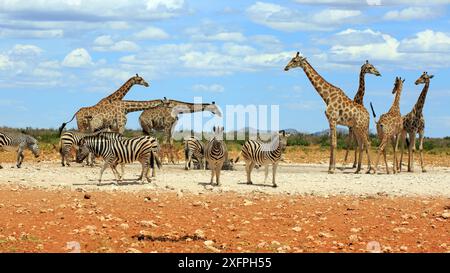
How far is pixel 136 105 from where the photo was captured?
26781mm

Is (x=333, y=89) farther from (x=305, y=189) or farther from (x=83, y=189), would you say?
(x=83, y=189)

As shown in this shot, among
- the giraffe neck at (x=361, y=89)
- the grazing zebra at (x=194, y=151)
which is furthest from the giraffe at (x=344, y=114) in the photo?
the grazing zebra at (x=194, y=151)

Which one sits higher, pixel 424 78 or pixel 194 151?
pixel 424 78

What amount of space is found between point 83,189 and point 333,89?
29.7ft

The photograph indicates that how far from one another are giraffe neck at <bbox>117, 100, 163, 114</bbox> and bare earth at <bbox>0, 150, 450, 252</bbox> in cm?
682

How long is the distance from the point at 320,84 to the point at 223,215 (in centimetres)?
1075

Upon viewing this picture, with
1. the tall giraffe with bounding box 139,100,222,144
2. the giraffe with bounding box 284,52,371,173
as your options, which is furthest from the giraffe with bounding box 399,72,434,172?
the tall giraffe with bounding box 139,100,222,144

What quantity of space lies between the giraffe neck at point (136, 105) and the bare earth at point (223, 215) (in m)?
6.82

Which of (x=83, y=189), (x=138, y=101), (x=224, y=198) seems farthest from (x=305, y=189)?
(x=138, y=101)

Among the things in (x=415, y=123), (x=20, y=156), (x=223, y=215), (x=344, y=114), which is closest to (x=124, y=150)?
(x=223, y=215)

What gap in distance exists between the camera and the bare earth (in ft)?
38.0

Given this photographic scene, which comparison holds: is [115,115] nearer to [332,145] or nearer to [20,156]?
[20,156]

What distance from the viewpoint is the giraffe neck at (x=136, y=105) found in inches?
1042
